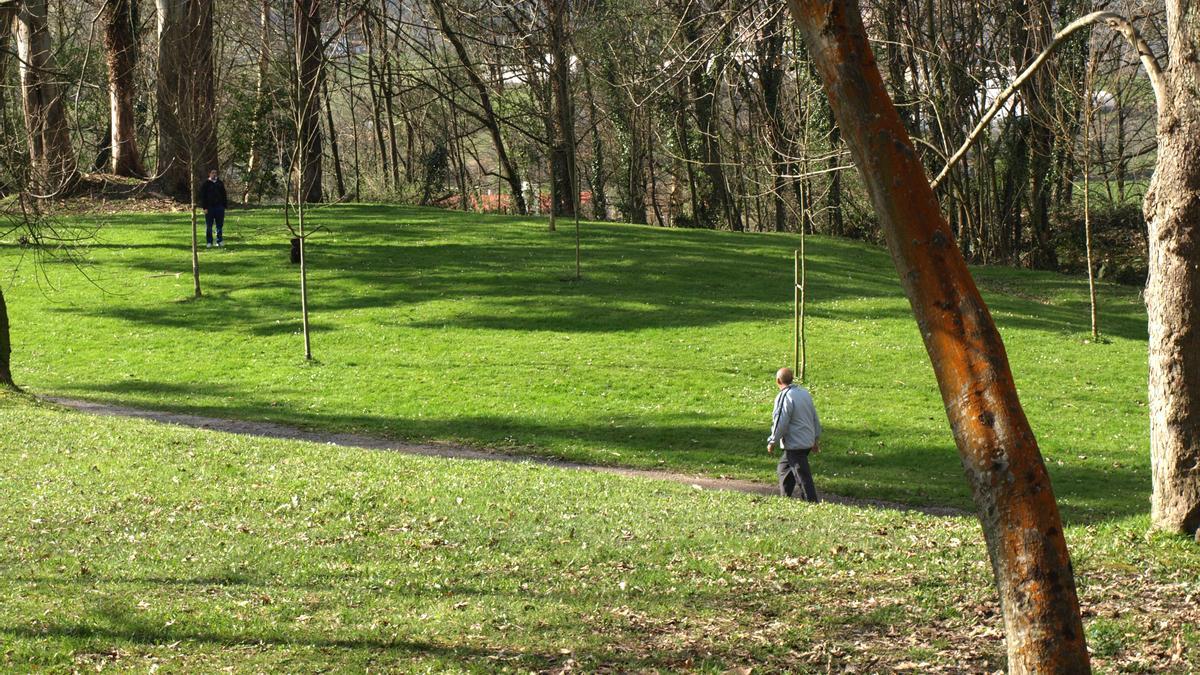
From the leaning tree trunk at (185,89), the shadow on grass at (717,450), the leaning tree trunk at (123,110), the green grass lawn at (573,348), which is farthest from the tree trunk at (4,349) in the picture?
the leaning tree trunk at (123,110)

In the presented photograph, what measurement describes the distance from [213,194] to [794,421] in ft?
90.9

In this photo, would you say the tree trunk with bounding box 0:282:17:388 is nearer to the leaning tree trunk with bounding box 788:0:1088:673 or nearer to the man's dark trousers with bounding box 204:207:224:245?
the man's dark trousers with bounding box 204:207:224:245

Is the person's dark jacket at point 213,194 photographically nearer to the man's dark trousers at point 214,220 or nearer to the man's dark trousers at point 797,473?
the man's dark trousers at point 214,220

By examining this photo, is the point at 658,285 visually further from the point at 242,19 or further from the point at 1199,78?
the point at 242,19

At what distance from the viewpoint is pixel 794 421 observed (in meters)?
14.7

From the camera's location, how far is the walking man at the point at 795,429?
1462cm

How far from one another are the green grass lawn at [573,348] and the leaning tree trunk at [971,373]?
12.2 m

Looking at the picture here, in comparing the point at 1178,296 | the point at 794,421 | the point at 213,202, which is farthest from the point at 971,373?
the point at 213,202

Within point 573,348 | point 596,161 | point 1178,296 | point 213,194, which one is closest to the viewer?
point 1178,296

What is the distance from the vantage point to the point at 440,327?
99.2 feet

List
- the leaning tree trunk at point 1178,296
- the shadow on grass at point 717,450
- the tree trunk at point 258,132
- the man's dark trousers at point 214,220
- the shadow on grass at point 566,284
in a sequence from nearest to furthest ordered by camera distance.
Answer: the leaning tree trunk at point 1178,296
the shadow on grass at point 717,450
the shadow on grass at point 566,284
the man's dark trousers at point 214,220
the tree trunk at point 258,132

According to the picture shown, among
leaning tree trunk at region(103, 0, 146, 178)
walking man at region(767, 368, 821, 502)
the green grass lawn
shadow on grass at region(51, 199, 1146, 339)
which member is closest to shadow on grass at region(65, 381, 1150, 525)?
the green grass lawn

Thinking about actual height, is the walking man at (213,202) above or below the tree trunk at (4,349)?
above

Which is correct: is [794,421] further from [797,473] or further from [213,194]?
[213,194]
